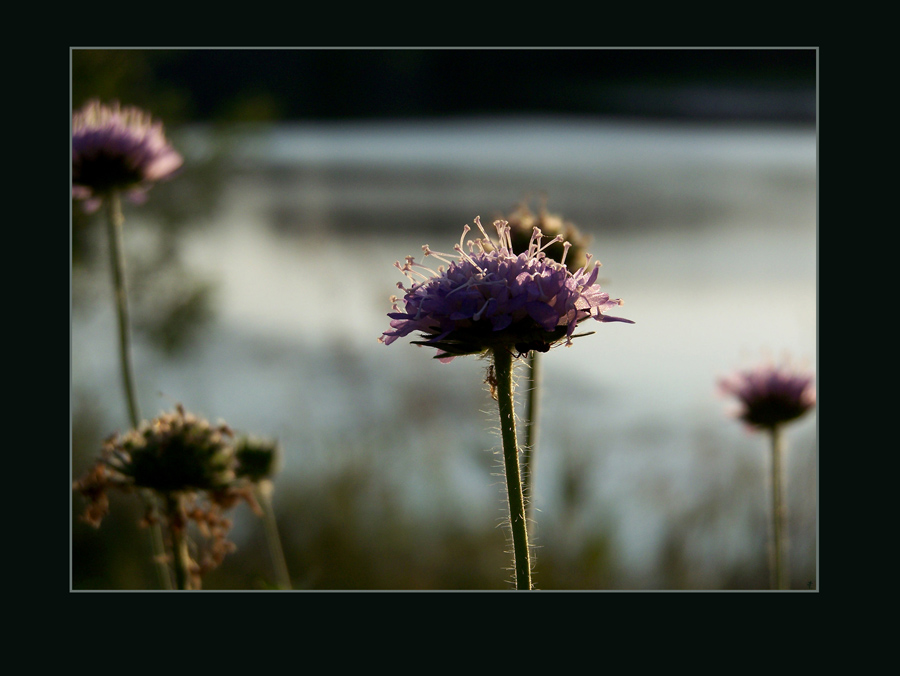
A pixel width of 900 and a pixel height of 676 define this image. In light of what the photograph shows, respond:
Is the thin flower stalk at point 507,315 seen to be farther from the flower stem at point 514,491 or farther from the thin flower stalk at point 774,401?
the thin flower stalk at point 774,401

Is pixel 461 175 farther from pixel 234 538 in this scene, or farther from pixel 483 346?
pixel 483 346

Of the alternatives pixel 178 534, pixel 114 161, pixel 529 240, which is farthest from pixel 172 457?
pixel 114 161

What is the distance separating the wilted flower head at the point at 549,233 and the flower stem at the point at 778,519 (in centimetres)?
93

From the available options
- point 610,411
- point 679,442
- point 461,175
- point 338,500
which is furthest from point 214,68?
point 679,442

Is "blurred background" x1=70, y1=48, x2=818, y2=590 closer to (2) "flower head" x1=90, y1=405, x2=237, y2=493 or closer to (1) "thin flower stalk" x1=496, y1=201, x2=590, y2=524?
(1) "thin flower stalk" x1=496, y1=201, x2=590, y2=524

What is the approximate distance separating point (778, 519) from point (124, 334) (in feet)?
6.90

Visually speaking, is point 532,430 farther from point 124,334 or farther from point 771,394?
point 124,334

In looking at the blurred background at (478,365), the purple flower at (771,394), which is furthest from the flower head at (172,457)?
the purple flower at (771,394)

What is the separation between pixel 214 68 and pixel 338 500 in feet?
7.15

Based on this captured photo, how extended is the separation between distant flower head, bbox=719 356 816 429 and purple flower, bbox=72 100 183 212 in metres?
2.18

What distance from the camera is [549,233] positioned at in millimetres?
2758

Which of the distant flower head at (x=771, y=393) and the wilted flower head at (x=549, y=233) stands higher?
the wilted flower head at (x=549, y=233)

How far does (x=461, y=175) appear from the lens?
464 centimetres

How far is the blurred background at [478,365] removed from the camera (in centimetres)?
341
